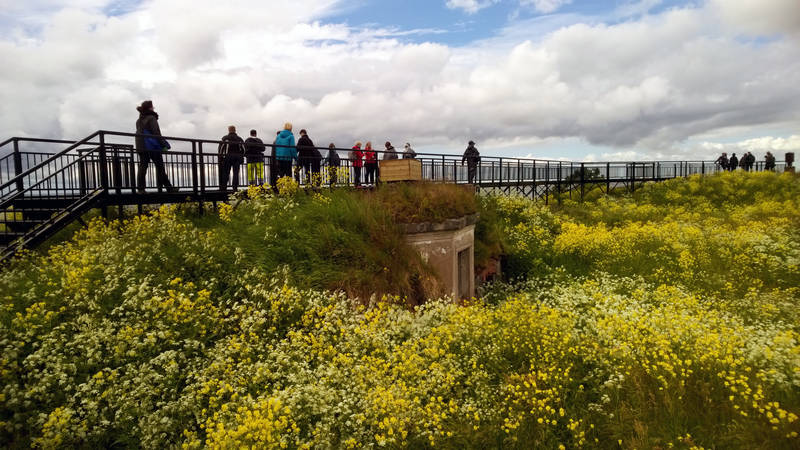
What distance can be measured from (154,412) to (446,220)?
679 centimetres

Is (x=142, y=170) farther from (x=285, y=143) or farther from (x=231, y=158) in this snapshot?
(x=285, y=143)

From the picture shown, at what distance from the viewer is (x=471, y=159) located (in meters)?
20.4

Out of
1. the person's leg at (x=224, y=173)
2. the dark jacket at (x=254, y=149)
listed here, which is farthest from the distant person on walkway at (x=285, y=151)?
the person's leg at (x=224, y=173)

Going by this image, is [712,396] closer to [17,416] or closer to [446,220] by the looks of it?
[446,220]

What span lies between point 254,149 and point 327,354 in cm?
770

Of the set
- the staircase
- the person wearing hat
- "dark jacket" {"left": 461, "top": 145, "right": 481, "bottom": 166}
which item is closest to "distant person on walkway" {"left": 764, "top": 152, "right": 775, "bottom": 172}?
"dark jacket" {"left": 461, "top": 145, "right": 481, "bottom": 166}

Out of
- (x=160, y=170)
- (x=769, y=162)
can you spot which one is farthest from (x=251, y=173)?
(x=769, y=162)

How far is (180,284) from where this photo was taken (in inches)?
275

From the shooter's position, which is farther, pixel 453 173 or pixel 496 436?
pixel 453 173

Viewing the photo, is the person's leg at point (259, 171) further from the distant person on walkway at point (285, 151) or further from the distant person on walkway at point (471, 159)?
the distant person on walkway at point (471, 159)

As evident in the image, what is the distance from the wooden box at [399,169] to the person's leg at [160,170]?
506 cm

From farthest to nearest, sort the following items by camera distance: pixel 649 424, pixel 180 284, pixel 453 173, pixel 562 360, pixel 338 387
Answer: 1. pixel 453 173
2. pixel 180 284
3. pixel 562 360
4. pixel 338 387
5. pixel 649 424

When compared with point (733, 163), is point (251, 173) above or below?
below

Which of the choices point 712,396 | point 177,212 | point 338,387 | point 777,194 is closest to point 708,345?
point 712,396
